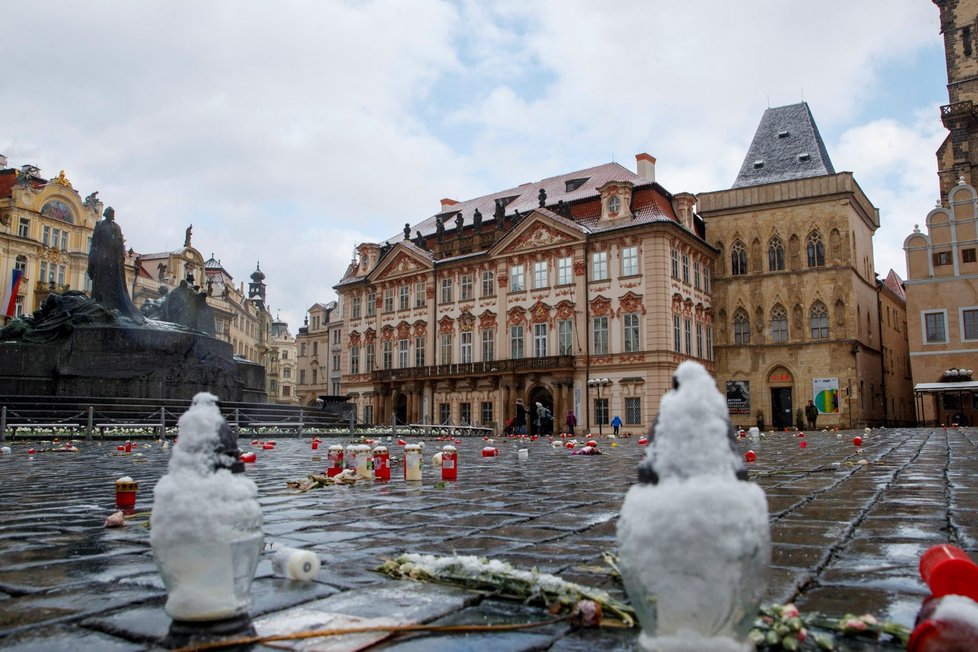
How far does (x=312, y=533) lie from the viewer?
4.45 m

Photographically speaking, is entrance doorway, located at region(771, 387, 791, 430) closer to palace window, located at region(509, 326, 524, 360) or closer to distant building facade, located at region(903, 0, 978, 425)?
distant building facade, located at region(903, 0, 978, 425)

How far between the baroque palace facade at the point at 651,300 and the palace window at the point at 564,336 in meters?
0.08

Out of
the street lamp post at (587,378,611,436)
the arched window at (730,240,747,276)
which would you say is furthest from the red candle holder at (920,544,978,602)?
the arched window at (730,240,747,276)

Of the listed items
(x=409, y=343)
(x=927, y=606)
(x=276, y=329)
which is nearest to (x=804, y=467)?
(x=927, y=606)

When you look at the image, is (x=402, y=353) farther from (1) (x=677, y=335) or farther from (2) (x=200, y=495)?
(2) (x=200, y=495)

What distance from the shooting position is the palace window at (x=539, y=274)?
136ft

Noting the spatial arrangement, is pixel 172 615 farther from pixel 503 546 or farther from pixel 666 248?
pixel 666 248

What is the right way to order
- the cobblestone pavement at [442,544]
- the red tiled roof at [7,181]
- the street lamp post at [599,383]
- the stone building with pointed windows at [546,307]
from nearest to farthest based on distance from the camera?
the cobblestone pavement at [442,544], the street lamp post at [599,383], the stone building with pointed windows at [546,307], the red tiled roof at [7,181]

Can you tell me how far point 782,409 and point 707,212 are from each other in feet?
38.1

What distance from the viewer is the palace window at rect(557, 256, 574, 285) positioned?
40.6m

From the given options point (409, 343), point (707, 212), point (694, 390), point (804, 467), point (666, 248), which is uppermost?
point (707, 212)

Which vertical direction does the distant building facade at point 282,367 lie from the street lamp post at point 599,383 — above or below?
above

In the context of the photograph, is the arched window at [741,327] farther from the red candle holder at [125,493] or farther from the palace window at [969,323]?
the red candle holder at [125,493]

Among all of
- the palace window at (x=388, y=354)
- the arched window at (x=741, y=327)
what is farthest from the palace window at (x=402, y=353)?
the arched window at (x=741, y=327)
